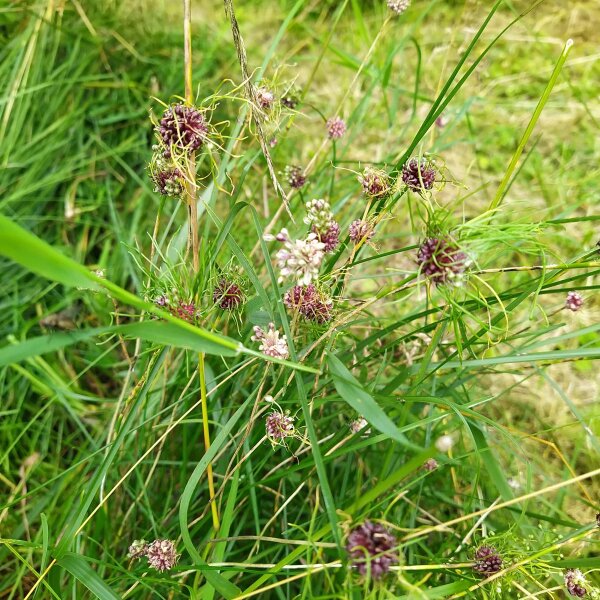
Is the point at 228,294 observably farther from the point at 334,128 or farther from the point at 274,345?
the point at 334,128

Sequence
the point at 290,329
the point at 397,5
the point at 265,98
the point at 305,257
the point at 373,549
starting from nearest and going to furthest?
the point at 373,549, the point at 305,257, the point at 290,329, the point at 265,98, the point at 397,5

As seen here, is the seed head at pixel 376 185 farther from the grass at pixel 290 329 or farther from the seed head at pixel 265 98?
the seed head at pixel 265 98

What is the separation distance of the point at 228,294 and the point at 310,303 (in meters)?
0.13

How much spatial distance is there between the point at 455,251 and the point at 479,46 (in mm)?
1951

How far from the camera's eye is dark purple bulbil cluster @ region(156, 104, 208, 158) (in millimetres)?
715

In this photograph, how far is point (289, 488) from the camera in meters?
1.13

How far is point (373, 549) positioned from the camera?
0.57 m

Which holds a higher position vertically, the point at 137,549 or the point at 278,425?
the point at 278,425

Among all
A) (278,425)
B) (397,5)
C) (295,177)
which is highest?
(397,5)

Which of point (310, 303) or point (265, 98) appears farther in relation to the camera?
point (265, 98)

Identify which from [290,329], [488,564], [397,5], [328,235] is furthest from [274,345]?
[397,5]

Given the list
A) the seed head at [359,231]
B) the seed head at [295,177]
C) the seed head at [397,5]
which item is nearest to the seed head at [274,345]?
the seed head at [359,231]

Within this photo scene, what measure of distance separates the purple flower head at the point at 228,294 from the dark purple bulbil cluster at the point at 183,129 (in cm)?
20

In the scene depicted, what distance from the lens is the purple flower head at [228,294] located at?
84cm
